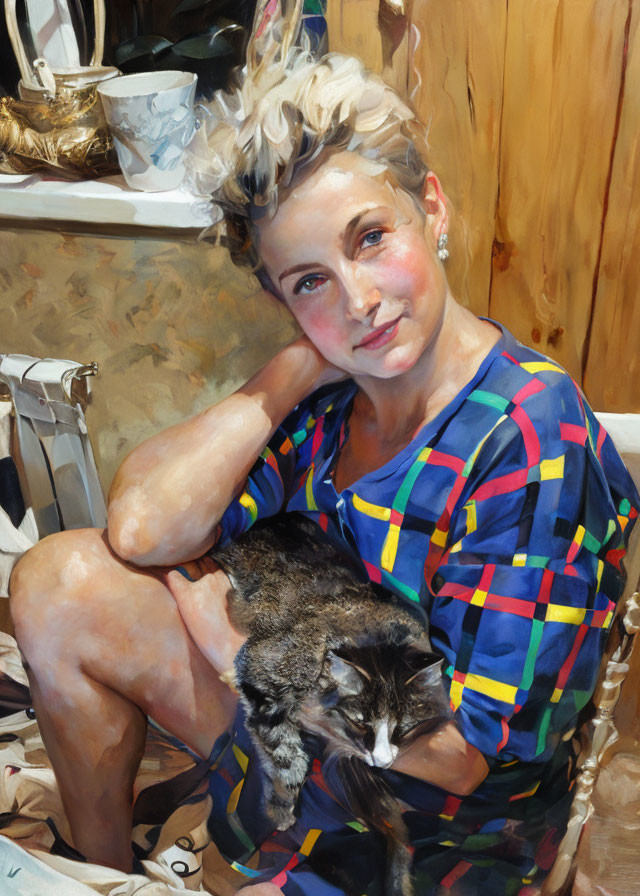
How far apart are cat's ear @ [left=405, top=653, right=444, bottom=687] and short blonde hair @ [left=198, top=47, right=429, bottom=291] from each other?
0.47m

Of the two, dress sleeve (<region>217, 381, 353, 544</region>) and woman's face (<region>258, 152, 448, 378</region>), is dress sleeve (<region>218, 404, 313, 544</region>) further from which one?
woman's face (<region>258, 152, 448, 378</region>)

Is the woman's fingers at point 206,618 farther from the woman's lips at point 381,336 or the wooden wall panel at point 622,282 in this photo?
the wooden wall panel at point 622,282

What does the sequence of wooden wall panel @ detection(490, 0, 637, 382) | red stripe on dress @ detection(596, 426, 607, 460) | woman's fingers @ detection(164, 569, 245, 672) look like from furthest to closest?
1. woman's fingers @ detection(164, 569, 245, 672)
2. red stripe on dress @ detection(596, 426, 607, 460)
3. wooden wall panel @ detection(490, 0, 637, 382)

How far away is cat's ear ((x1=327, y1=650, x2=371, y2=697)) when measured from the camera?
0.84 m

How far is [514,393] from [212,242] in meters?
0.36

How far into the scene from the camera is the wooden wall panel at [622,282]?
28.2 inches

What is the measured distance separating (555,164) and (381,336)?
0.23m

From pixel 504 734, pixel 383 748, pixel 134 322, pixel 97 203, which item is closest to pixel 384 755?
pixel 383 748

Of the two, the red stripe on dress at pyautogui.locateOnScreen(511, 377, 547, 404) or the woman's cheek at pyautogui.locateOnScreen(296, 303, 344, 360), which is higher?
the woman's cheek at pyautogui.locateOnScreen(296, 303, 344, 360)

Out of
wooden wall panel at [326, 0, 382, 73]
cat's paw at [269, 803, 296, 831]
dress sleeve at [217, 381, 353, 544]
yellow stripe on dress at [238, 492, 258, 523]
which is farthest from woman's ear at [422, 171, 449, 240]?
cat's paw at [269, 803, 296, 831]

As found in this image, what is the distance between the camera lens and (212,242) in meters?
0.84

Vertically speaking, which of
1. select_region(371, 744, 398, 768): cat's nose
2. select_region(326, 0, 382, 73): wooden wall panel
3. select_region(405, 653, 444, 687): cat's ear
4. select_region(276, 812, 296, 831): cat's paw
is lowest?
select_region(276, 812, 296, 831): cat's paw

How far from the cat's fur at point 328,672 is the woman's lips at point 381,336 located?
240 millimetres

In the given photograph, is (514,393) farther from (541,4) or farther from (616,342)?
(541,4)
